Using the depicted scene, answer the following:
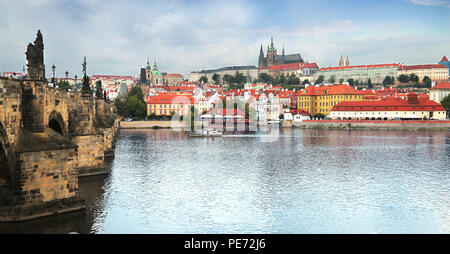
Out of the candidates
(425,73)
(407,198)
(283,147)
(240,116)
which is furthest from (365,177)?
(425,73)

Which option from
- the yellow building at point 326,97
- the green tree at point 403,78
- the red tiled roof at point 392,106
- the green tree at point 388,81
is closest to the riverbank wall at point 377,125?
the red tiled roof at point 392,106

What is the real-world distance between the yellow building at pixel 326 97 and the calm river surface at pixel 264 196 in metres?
57.9

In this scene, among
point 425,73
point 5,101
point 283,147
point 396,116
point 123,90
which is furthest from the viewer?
point 425,73

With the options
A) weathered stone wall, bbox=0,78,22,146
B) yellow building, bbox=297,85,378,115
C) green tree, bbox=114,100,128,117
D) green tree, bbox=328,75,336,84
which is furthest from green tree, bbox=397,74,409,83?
weathered stone wall, bbox=0,78,22,146

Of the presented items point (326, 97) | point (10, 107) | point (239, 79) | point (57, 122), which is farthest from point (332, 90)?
point (239, 79)

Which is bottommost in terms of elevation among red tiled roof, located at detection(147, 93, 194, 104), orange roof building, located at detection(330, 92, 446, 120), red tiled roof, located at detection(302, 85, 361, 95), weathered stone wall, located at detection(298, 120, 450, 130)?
weathered stone wall, located at detection(298, 120, 450, 130)

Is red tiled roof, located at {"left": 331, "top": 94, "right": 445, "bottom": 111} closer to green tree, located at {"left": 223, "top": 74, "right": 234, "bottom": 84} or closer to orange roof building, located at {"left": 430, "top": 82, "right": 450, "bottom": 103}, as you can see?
orange roof building, located at {"left": 430, "top": 82, "right": 450, "bottom": 103}

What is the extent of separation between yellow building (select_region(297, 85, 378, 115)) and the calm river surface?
57.9 meters

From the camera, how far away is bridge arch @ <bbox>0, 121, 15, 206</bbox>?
43.3 feet

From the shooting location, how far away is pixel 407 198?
18.7m

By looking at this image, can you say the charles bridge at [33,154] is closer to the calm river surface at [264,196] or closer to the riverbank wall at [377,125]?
the calm river surface at [264,196]

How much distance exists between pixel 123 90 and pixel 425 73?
97.9 meters

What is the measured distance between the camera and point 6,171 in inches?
527
